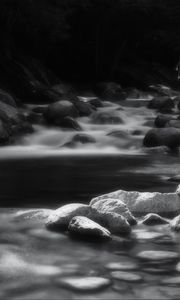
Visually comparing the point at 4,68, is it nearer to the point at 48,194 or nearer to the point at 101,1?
the point at 101,1

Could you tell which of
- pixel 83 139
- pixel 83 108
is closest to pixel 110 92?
pixel 83 108

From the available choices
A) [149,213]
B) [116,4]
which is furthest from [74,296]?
[116,4]

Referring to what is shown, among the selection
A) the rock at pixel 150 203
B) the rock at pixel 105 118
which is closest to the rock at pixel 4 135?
the rock at pixel 105 118

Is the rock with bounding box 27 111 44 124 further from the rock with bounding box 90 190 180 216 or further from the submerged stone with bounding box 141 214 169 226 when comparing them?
the submerged stone with bounding box 141 214 169 226

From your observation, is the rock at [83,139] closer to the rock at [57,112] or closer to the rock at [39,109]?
the rock at [57,112]

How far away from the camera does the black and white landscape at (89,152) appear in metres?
4.88

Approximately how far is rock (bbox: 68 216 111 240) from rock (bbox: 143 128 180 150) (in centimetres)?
985

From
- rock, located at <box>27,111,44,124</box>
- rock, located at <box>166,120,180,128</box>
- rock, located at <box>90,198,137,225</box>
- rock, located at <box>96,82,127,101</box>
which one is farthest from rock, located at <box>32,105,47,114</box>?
rock, located at <box>90,198,137,225</box>

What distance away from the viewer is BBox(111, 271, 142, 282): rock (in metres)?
4.65

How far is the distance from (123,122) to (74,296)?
16.1 metres

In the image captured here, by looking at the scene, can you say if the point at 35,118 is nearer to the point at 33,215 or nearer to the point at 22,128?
the point at 22,128

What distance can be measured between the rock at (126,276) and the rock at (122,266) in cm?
11

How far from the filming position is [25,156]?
46.6ft

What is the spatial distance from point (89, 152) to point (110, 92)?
12.5m
